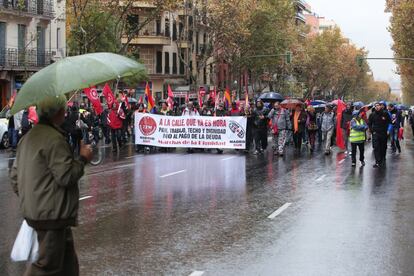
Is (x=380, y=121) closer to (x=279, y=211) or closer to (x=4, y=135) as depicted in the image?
(x=279, y=211)

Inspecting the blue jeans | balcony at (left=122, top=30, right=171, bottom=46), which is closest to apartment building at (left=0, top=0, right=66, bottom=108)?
the blue jeans

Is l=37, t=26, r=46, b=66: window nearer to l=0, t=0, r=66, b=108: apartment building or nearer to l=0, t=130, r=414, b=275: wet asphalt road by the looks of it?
l=0, t=0, r=66, b=108: apartment building

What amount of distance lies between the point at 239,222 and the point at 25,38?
35092 millimetres

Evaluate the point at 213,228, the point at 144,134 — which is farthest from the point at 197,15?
the point at 213,228

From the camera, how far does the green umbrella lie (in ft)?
16.8

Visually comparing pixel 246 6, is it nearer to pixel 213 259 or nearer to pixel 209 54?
pixel 209 54

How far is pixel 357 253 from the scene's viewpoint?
790 cm

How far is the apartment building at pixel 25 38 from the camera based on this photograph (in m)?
40.0

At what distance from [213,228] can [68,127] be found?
12.6 m

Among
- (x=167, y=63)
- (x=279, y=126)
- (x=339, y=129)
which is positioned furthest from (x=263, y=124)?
(x=167, y=63)

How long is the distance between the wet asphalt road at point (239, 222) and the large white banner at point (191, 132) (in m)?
6.19

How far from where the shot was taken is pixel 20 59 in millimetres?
40312

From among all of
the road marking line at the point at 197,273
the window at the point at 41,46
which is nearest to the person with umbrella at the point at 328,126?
the road marking line at the point at 197,273

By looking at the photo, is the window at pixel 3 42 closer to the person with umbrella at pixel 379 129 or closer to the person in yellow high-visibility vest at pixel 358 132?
the person in yellow high-visibility vest at pixel 358 132
